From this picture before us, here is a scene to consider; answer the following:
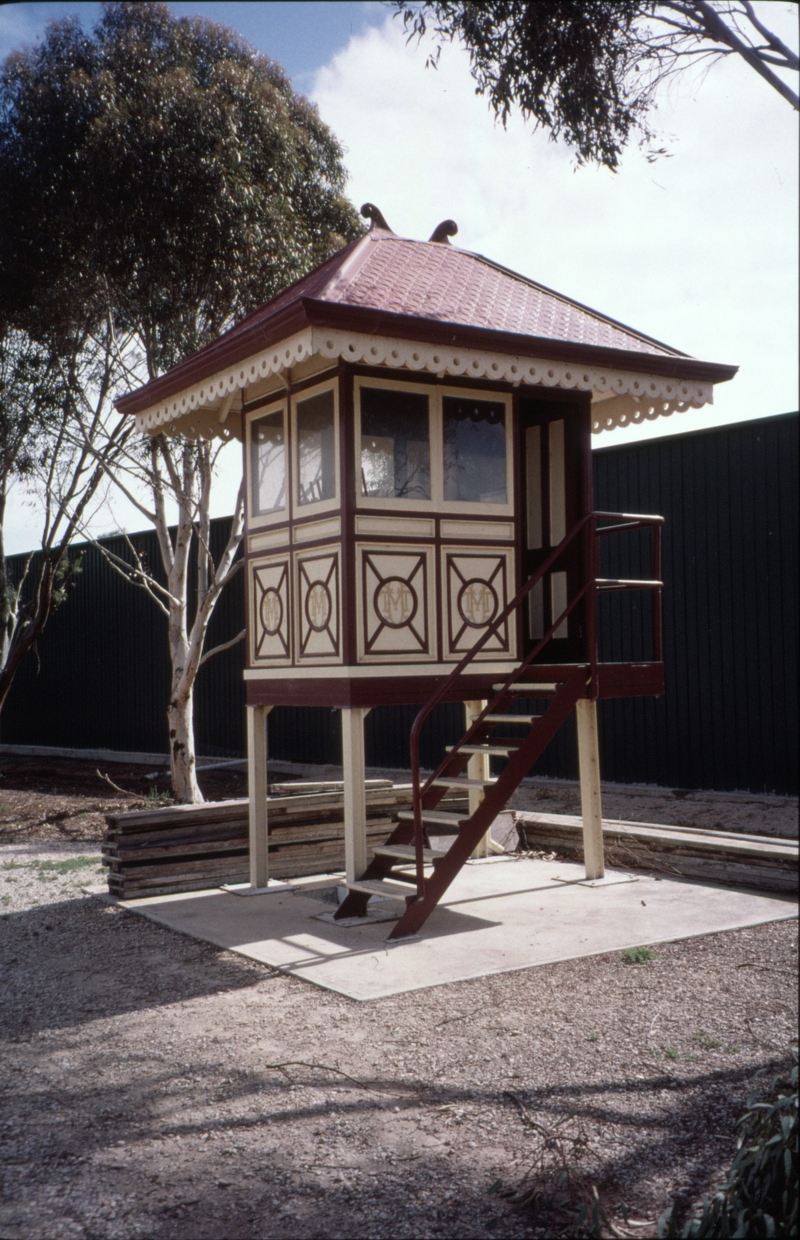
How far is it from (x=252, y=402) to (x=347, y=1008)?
5.03 m

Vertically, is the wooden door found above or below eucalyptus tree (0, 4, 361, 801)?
below

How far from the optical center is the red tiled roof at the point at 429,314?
22.3 ft

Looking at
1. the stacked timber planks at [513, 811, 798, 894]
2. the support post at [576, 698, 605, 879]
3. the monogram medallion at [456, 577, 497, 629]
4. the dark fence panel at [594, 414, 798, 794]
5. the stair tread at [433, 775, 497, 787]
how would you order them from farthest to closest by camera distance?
1. the dark fence panel at [594, 414, 798, 794]
2. the support post at [576, 698, 605, 879]
3. the monogram medallion at [456, 577, 497, 629]
4. the stacked timber planks at [513, 811, 798, 894]
5. the stair tread at [433, 775, 497, 787]

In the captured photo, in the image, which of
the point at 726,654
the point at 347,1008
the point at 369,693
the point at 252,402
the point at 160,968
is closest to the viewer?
the point at 347,1008

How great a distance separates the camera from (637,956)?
602cm

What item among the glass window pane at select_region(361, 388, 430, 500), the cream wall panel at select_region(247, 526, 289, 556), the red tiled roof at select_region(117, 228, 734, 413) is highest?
the red tiled roof at select_region(117, 228, 734, 413)

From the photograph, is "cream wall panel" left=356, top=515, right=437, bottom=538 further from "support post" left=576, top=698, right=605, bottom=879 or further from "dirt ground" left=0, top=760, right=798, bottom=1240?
"dirt ground" left=0, top=760, right=798, bottom=1240

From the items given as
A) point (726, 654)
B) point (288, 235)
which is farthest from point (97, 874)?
point (288, 235)

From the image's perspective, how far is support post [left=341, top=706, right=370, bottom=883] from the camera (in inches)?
288

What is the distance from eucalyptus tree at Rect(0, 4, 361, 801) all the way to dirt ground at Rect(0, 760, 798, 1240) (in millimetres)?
7658

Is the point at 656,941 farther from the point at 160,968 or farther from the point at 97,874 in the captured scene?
the point at 97,874

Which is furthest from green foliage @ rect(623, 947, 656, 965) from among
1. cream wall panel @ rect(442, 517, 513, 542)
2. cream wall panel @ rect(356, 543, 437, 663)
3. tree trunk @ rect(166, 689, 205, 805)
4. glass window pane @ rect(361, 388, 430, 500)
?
tree trunk @ rect(166, 689, 205, 805)

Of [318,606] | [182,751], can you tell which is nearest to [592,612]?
[318,606]

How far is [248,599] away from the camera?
8.66 metres
